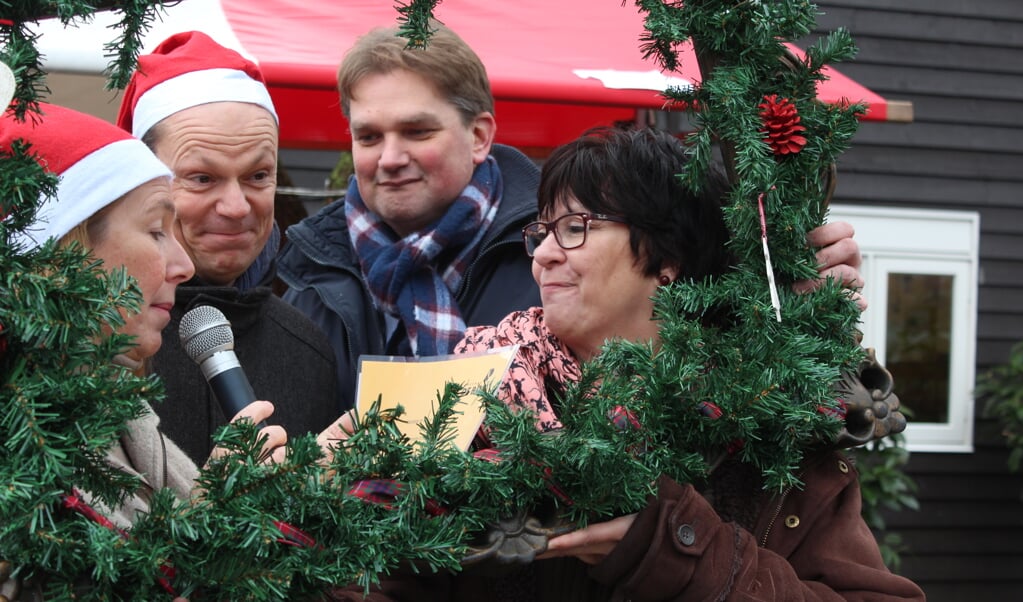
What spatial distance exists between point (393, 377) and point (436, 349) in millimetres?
774

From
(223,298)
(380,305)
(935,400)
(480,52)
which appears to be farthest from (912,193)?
Answer: (223,298)

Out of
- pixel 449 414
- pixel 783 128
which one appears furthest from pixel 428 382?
pixel 783 128

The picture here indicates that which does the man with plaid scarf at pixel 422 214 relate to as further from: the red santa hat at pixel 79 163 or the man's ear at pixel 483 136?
the red santa hat at pixel 79 163

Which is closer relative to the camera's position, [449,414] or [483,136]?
[449,414]

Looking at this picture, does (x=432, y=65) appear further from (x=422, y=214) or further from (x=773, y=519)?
(x=773, y=519)

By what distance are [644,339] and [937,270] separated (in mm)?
5244

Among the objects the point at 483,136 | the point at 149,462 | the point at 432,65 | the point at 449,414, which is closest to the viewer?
the point at 449,414

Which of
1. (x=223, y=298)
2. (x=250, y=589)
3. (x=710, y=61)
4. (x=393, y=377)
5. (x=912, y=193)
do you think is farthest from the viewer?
(x=912, y=193)

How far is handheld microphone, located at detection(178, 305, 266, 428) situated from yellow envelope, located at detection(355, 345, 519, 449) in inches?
6.4

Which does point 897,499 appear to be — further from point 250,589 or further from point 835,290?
point 250,589

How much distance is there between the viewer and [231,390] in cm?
158

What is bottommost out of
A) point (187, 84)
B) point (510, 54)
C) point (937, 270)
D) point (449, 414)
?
point (937, 270)

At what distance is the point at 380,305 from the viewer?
249 centimetres

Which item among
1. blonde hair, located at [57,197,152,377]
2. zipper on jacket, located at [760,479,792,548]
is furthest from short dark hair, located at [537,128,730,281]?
blonde hair, located at [57,197,152,377]
